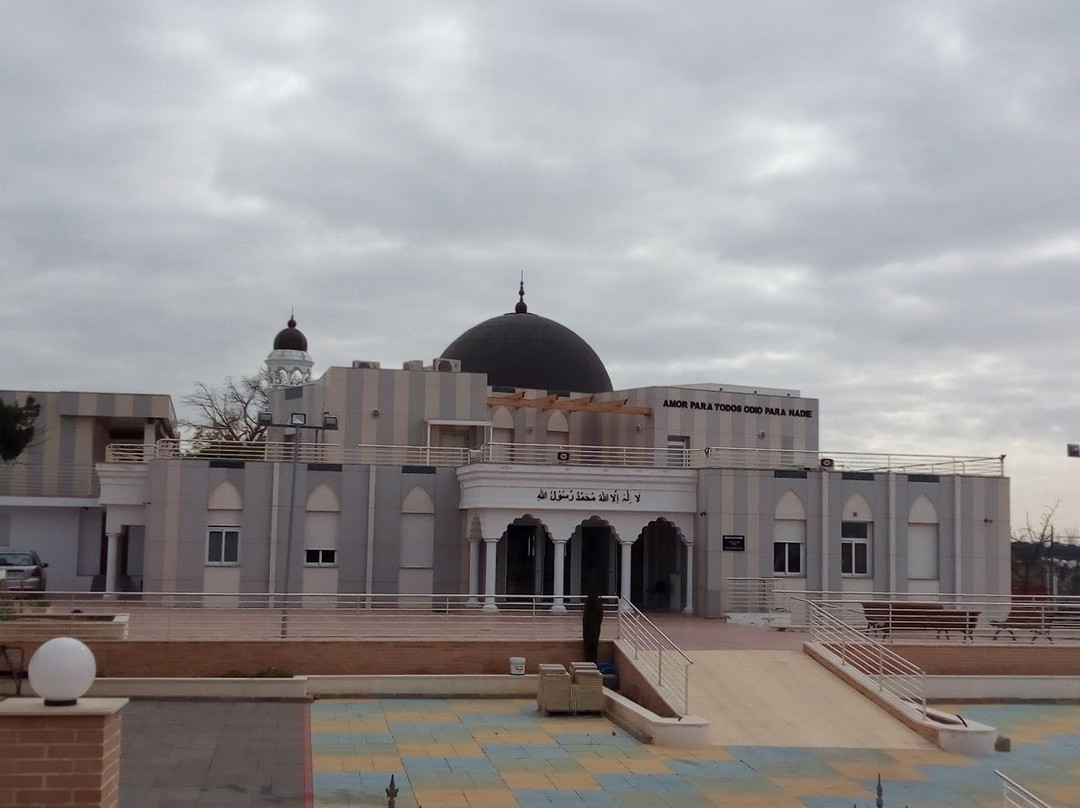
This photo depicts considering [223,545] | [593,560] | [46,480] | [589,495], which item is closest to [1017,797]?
[589,495]

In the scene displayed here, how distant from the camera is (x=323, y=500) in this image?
Answer: 33.7 m

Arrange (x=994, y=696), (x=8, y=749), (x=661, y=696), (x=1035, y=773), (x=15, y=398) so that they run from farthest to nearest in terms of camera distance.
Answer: (x=15, y=398), (x=994, y=696), (x=661, y=696), (x=1035, y=773), (x=8, y=749)

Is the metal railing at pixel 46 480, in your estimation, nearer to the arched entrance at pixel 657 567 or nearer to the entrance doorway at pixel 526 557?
the entrance doorway at pixel 526 557

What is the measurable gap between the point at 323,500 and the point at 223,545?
2.87m

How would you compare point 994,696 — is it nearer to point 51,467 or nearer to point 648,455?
point 648,455

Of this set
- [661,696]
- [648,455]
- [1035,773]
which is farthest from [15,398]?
[1035,773]

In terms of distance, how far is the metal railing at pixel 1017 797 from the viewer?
13625mm

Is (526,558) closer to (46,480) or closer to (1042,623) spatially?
(1042,623)

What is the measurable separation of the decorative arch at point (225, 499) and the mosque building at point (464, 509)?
0.04 metres

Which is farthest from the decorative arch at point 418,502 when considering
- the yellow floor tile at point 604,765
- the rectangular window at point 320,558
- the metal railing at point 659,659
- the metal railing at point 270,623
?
the yellow floor tile at point 604,765

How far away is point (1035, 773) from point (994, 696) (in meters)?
7.30

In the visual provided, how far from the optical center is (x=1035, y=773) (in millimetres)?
17406

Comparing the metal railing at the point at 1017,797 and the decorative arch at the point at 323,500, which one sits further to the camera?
the decorative arch at the point at 323,500

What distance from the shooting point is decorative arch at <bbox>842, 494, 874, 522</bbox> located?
3509 cm
